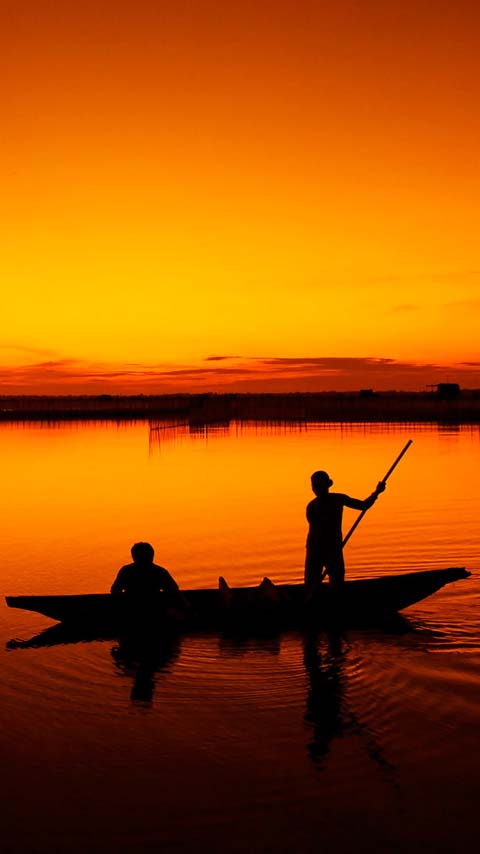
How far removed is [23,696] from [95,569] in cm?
685

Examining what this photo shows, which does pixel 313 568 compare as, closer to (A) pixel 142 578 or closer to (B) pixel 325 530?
(B) pixel 325 530

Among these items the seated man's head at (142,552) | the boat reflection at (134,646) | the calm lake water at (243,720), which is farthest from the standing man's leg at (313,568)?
the seated man's head at (142,552)

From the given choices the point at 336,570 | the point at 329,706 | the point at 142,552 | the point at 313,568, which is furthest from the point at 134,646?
the point at 329,706

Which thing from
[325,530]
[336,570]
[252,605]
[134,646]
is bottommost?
[134,646]

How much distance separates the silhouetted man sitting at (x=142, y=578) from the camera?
1097 centimetres

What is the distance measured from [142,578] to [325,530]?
2.47 meters

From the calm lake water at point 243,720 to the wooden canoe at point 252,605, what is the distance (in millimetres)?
297

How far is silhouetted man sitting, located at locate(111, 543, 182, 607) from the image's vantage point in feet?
36.0

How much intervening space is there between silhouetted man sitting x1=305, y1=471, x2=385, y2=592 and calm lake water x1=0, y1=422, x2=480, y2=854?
950mm

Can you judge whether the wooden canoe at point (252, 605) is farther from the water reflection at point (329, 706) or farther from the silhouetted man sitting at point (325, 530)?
the water reflection at point (329, 706)

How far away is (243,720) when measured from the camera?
26.9 feet

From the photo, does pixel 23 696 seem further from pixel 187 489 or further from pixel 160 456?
pixel 160 456

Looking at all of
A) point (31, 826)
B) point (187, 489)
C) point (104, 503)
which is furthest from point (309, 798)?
point (187, 489)

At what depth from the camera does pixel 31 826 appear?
245 inches
